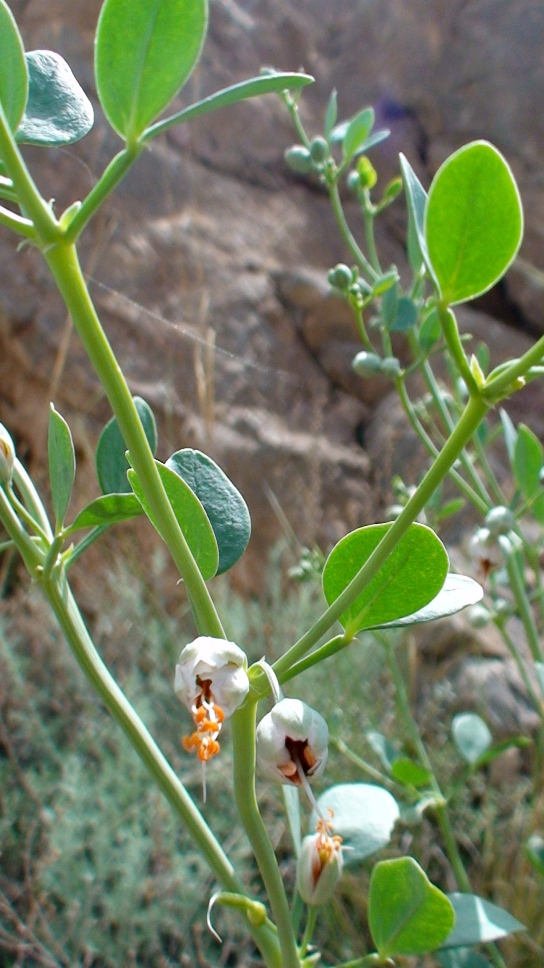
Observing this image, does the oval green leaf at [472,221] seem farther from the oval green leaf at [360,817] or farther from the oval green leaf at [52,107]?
the oval green leaf at [360,817]

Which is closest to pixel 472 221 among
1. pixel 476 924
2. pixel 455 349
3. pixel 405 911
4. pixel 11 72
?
pixel 455 349

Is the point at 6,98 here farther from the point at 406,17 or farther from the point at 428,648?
the point at 406,17

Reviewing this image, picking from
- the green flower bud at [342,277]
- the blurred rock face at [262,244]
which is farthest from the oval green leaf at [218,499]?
the blurred rock face at [262,244]

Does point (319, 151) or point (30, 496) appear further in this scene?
point (319, 151)

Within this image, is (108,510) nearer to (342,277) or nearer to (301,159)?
(342,277)

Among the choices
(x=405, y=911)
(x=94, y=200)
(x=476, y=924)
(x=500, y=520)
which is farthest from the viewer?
(x=500, y=520)

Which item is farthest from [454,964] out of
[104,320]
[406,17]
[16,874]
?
[406,17]
